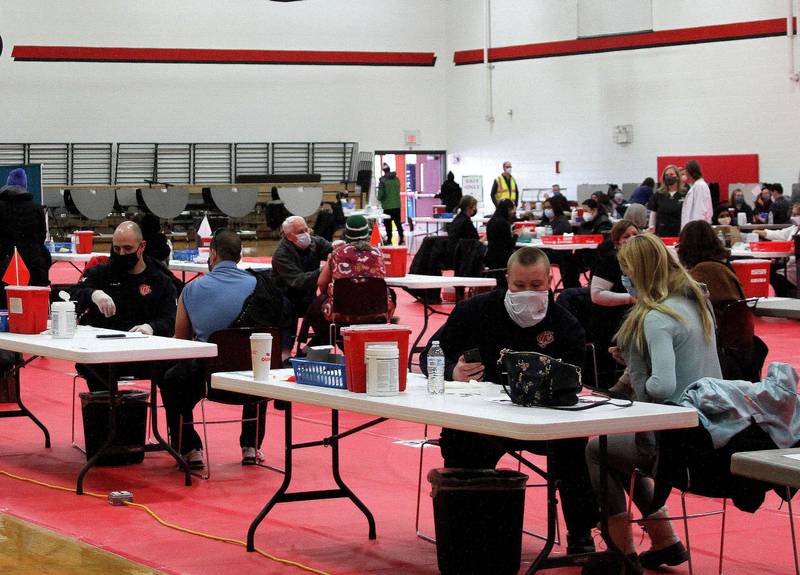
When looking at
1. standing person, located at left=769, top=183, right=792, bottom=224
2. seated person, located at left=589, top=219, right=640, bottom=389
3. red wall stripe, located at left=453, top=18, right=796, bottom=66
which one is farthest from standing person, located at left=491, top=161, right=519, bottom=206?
seated person, located at left=589, top=219, right=640, bottom=389

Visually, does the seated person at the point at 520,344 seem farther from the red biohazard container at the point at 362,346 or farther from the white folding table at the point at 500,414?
the red biohazard container at the point at 362,346

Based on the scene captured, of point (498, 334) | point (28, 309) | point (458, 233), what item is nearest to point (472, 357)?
point (498, 334)

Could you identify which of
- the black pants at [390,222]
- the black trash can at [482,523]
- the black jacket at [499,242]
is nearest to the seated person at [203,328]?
the black trash can at [482,523]

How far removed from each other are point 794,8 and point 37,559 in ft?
57.9

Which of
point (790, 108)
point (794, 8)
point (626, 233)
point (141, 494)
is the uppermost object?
point (794, 8)

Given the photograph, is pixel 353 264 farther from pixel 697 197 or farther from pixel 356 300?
pixel 697 197

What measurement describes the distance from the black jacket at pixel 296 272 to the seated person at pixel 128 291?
7.17 ft

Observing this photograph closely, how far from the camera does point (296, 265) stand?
29.0 feet

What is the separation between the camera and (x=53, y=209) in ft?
72.1

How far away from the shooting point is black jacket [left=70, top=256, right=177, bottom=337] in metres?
6.41

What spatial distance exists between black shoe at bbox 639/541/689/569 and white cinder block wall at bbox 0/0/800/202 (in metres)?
16.5

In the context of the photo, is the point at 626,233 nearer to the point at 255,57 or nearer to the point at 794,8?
the point at 794,8

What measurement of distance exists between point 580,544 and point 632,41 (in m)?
18.9

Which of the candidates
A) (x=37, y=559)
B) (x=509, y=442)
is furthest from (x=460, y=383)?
(x=37, y=559)
